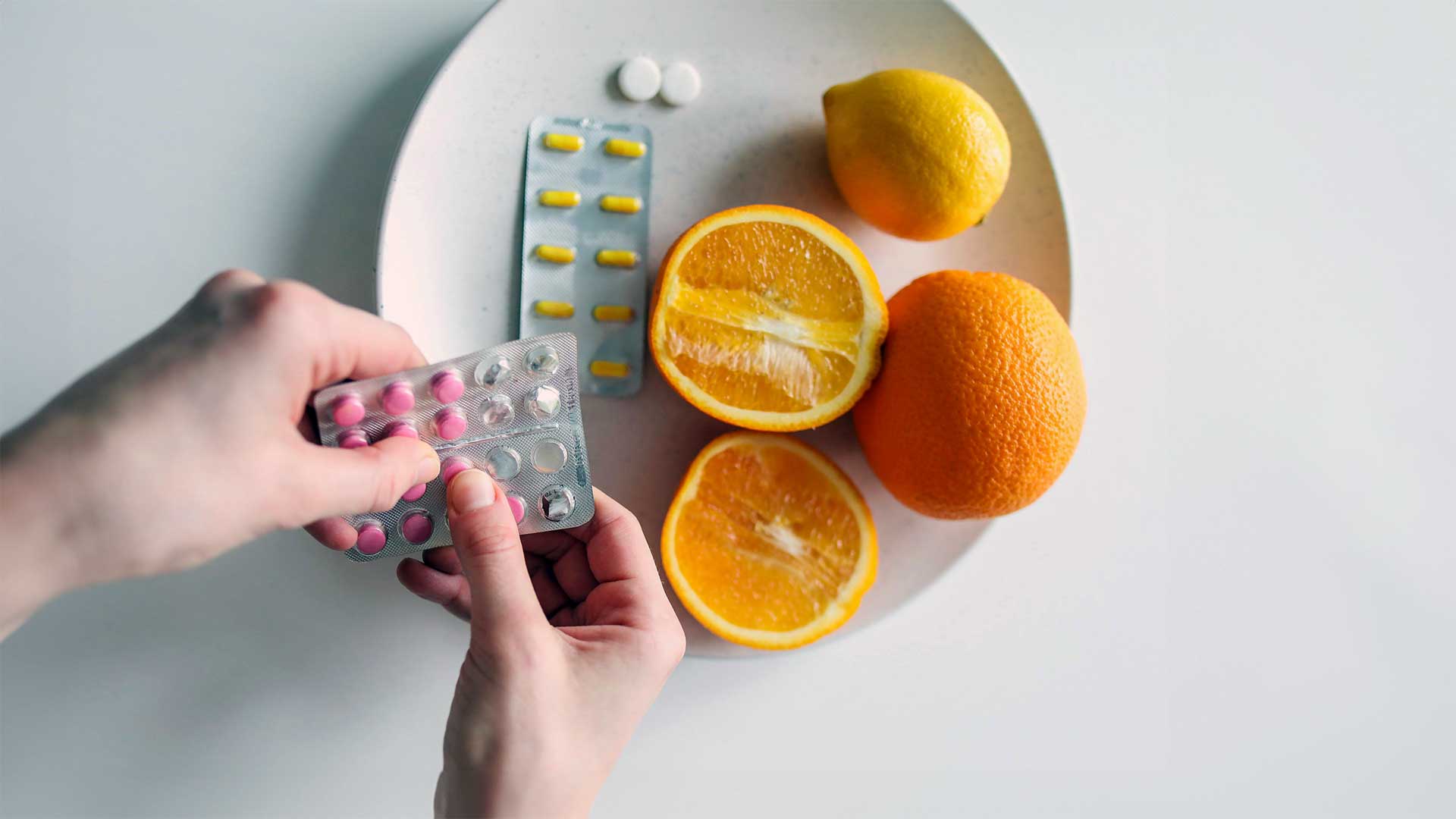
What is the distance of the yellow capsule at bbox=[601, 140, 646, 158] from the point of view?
785 mm

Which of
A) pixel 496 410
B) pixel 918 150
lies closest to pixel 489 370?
pixel 496 410

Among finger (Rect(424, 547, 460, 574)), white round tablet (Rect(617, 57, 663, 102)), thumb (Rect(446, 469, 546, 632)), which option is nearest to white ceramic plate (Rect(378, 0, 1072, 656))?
white round tablet (Rect(617, 57, 663, 102))

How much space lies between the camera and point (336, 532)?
2.03ft

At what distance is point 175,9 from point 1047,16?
770mm

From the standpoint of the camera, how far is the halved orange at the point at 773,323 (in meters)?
0.73

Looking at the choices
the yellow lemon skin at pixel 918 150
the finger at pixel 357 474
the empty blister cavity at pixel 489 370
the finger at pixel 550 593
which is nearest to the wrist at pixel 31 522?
the finger at pixel 357 474

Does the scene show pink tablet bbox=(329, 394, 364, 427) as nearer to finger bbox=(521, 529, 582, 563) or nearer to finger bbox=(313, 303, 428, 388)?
finger bbox=(313, 303, 428, 388)

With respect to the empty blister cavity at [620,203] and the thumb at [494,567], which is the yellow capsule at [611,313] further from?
the thumb at [494,567]

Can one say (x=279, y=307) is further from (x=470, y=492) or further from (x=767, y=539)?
(x=767, y=539)

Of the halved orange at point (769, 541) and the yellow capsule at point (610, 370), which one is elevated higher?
the yellow capsule at point (610, 370)

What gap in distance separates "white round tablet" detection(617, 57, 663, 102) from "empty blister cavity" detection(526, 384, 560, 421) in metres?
0.31

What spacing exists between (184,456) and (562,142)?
1.37 ft

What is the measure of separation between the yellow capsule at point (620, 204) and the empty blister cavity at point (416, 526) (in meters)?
0.30

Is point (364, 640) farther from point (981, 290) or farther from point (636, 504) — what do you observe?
point (981, 290)
